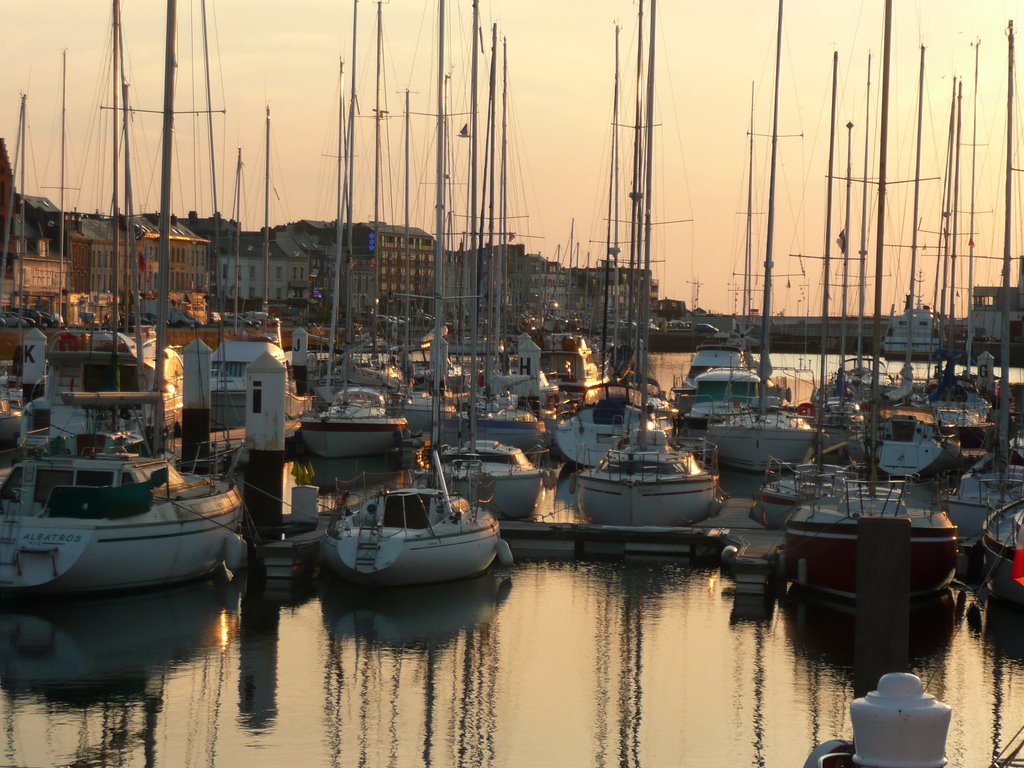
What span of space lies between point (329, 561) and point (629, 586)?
493 centimetres

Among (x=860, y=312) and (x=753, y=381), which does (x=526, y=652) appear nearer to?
(x=860, y=312)

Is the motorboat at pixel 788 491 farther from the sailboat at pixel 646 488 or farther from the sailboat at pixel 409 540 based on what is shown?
the sailboat at pixel 409 540

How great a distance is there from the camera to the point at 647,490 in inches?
1132

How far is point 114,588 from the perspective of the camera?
22.2 m

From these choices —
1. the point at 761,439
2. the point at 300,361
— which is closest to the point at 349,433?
the point at 761,439

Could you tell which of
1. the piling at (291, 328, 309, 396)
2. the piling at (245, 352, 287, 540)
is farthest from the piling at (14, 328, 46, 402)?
the piling at (245, 352, 287, 540)

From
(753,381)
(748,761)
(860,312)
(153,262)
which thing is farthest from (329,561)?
(153,262)

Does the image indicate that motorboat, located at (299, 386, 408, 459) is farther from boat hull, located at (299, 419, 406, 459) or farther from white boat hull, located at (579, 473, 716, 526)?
white boat hull, located at (579, 473, 716, 526)

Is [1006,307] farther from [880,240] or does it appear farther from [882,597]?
[882,597]

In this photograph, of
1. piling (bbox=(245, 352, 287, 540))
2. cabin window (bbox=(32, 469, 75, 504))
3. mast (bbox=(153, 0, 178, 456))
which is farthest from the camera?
piling (bbox=(245, 352, 287, 540))

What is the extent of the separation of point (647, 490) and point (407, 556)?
7.04 metres

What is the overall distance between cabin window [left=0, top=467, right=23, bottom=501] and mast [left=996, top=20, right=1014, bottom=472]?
17.2m

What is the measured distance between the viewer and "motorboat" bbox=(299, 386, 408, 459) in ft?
139

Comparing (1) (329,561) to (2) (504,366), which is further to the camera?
(2) (504,366)
